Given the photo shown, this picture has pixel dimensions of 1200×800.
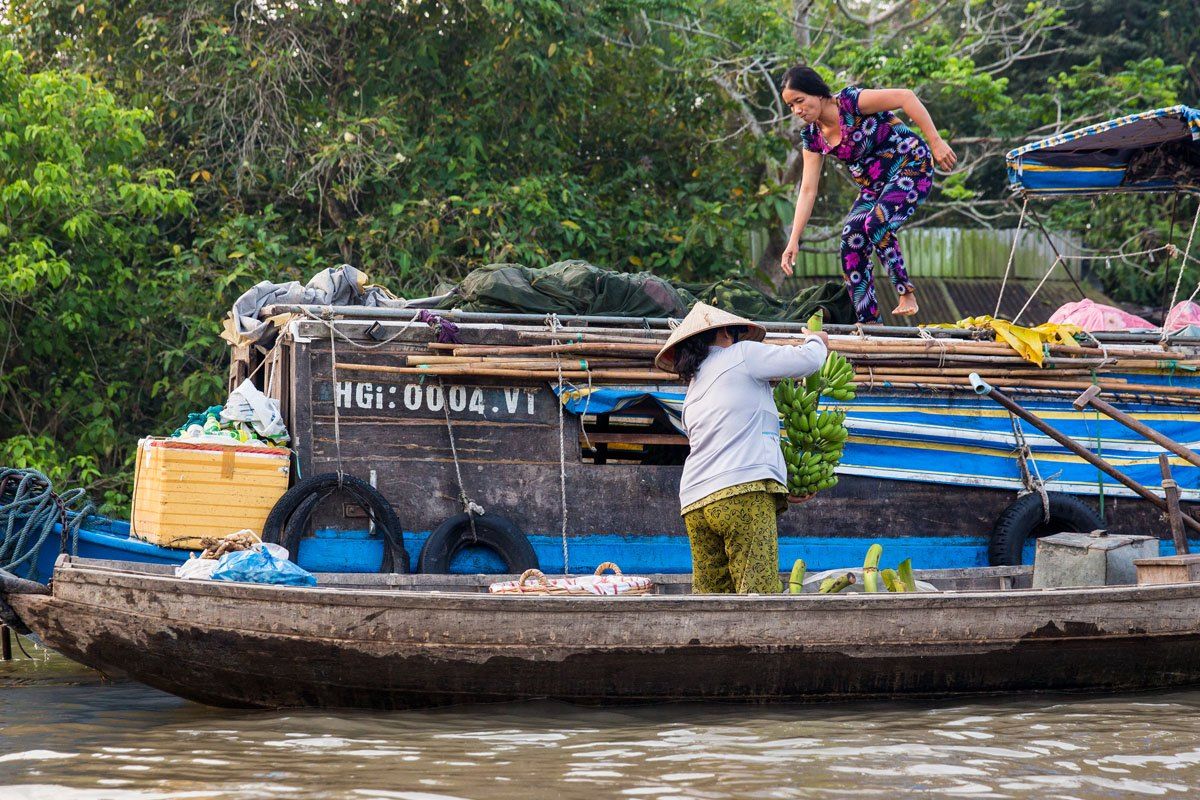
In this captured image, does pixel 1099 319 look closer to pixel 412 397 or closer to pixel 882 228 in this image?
pixel 882 228

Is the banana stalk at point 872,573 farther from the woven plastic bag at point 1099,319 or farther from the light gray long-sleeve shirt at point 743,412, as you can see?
the woven plastic bag at point 1099,319

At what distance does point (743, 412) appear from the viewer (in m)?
4.84

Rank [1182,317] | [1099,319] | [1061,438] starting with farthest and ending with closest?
1. [1099,319]
2. [1182,317]
3. [1061,438]

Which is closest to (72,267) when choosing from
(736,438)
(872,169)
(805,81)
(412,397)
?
(412,397)

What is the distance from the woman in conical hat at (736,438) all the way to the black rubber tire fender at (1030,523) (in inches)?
71.2

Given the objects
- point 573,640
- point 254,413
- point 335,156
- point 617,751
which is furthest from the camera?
point 335,156

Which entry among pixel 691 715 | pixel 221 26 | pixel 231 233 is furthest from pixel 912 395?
pixel 221 26

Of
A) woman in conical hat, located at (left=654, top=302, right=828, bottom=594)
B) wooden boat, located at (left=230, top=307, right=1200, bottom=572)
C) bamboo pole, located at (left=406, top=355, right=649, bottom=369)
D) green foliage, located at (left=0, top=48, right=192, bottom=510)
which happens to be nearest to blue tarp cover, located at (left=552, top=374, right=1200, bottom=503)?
wooden boat, located at (left=230, top=307, right=1200, bottom=572)

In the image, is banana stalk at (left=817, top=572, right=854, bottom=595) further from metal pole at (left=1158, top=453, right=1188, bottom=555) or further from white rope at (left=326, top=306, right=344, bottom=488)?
white rope at (left=326, top=306, right=344, bottom=488)

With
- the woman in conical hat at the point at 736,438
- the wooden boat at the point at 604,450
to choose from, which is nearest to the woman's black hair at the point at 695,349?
the woman in conical hat at the point at 736,438

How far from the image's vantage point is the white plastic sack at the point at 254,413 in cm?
569

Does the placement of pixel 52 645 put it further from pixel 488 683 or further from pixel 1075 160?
pixel 1075 160

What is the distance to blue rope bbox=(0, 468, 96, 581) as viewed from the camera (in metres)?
5.40

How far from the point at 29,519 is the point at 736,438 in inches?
119
